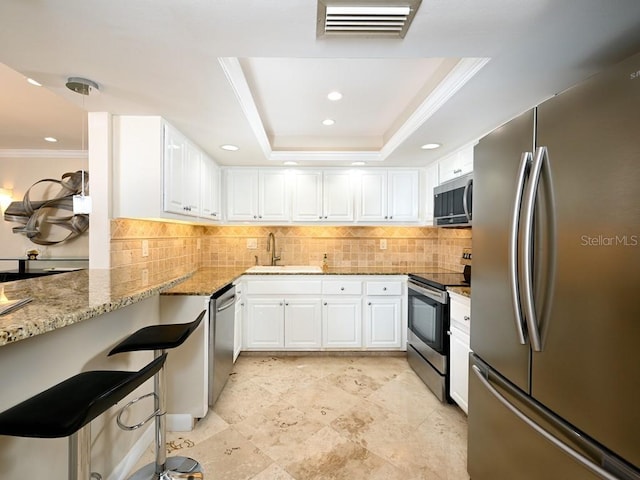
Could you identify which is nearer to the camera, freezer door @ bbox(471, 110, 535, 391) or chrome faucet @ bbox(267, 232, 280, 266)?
freezer door @ bbox(471, 110, 535, 391)

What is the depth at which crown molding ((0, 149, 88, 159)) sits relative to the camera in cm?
404

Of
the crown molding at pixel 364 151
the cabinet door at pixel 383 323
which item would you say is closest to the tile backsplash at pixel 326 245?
the cabinet door at pixel 383 323

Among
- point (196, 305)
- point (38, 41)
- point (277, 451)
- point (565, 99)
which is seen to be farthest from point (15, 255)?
point (565, 99)

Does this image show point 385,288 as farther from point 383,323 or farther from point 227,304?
point 227,304

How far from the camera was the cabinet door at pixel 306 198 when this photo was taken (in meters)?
3.61

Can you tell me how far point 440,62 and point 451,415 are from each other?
2510 mm

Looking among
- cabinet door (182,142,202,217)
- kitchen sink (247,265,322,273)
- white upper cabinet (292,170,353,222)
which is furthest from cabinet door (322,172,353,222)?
cabinet door (182,142,202,217)

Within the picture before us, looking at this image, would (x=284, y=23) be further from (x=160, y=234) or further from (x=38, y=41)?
(x=160, y=234)

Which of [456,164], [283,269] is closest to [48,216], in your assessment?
[283,269]

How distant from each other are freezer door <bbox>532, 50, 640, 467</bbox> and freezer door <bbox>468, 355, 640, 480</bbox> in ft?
0.22

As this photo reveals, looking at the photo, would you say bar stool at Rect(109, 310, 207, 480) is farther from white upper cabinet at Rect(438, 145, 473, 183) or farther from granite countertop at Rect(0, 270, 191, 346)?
white upper cabinet at Rect(438, 145, 473, 183)

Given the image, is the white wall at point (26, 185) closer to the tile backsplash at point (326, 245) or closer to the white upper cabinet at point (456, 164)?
the tile backsplash at point (326, 245)

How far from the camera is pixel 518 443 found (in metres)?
1.22

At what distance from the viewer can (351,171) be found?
142 inches
